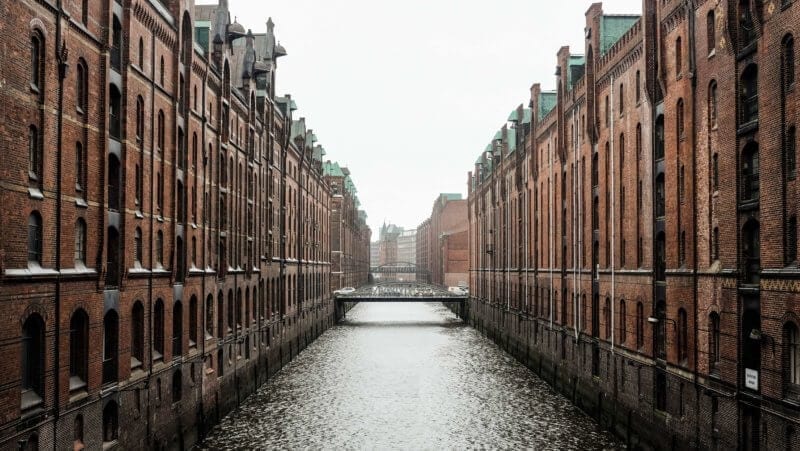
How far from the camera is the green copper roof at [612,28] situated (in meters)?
33.5

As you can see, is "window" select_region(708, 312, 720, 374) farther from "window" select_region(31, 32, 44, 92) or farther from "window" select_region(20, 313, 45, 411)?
"window" select_region(31, 32, 44, 92)

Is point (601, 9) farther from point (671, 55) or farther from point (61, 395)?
point (61, 395)

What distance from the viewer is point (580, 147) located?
121 ft

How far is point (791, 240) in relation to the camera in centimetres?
1667

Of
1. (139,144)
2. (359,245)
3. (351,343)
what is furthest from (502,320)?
(359,245)

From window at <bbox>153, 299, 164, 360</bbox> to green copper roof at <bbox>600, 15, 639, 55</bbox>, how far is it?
22.0 meters

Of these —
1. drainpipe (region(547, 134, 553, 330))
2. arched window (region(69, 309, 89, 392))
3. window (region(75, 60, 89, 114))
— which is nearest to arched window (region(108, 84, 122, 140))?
window (region(75, 60, 89, 114))

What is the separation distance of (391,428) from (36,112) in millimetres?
19987

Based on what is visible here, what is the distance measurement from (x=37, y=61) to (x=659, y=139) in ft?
64.3

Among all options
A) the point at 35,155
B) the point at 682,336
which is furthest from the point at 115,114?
the point at 682,336

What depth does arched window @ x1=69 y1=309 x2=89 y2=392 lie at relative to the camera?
60.8 ft

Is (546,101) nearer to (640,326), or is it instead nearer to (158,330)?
(640,326)

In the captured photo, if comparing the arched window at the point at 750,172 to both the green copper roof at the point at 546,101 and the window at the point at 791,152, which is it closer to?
the window at the point at 791,152

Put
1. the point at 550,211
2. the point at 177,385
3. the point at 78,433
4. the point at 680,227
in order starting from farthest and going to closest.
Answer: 1. the point at 550,211
2. the point at 177,385
3. the point at 680,227
4. the point at 78,433
